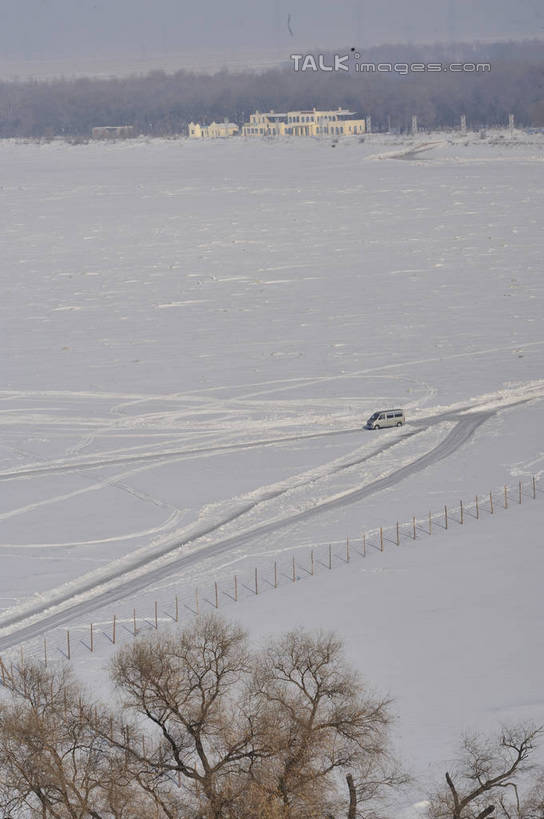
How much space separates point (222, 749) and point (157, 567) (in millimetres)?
7513

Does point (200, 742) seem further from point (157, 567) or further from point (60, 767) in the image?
point (157, 567)

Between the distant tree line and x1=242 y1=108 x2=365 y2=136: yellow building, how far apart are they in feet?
423

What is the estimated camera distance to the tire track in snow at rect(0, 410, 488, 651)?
20328mm

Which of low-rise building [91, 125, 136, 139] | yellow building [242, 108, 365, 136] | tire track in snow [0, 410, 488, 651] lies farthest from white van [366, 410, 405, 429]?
low-rise building [91, 125, 136, 139]

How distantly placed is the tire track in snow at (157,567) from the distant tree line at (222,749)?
3517mm

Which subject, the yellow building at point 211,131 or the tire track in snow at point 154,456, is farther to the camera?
the yellow building at point 211,131

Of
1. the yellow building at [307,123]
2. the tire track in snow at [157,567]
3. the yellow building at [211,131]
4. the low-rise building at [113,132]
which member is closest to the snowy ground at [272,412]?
the tire track in snow at [157,567]

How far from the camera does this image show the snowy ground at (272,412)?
21031 mm

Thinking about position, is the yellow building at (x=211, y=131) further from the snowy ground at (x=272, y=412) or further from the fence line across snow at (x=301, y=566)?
the fence line across snow at (x=301, y=566)

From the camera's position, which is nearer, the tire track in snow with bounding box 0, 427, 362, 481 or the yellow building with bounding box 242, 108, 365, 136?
the tire track in snow with bounding box 0, 427, 362, 481

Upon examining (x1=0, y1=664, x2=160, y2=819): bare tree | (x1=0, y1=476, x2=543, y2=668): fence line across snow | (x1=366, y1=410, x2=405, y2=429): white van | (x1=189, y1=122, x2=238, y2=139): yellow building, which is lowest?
(x1=0, y1=476, x2=543, y2=668): fence line across snow

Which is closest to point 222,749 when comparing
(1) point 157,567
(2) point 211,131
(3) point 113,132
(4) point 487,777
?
(4) point 487,777

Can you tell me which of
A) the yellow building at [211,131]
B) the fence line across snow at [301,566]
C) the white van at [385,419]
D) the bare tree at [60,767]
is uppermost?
the yellow building at [211,131]

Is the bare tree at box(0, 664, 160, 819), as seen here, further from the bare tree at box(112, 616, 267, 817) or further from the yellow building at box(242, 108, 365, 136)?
the yellow building at box(242, 108, 365, 136)
